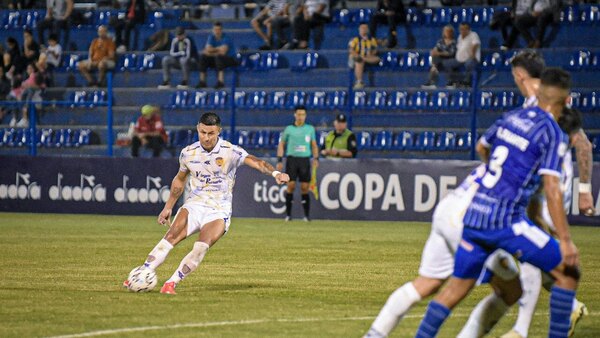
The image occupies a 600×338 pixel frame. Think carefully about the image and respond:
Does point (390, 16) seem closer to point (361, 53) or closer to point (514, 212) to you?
point (361, 53)

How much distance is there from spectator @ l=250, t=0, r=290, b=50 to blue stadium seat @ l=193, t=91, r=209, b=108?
8.34 feet

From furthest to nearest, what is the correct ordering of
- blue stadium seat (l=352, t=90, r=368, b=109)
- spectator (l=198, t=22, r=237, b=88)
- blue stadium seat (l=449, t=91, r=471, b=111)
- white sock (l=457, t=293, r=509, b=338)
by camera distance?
spectator (l=198, t=22, r=237, b=88) < blue stadium seat (l=352, t=90, r=368, b=109) < blue stadium seat (l=449, t=91, r=471, b=111) < white sock (l=457, t=293, r=509, b=338)

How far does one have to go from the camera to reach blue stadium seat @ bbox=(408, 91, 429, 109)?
1016 inches

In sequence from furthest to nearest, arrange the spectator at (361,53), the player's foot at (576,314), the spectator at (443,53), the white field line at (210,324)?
the spectator at (361,53) → the spectator at (443,53) → the player's foot at (576,314) → the white field line at (210,324)

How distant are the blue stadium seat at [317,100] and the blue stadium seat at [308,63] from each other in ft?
4.48

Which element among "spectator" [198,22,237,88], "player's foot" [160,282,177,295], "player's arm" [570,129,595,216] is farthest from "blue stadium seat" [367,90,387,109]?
"player's arm" [570,129,595,216]

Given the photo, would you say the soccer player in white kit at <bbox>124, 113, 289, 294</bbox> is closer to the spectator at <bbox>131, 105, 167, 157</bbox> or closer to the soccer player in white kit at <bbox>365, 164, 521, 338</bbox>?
the soccer player in white kit at <bbox>365, 164, 521, 338</bbox>

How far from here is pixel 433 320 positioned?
24.0 feet

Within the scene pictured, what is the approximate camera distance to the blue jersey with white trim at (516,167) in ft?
24.0

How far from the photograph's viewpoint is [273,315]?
10250mm

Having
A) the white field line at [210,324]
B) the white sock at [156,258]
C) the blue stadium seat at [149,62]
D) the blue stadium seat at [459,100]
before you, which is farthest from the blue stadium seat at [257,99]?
the white field line at [210,324]

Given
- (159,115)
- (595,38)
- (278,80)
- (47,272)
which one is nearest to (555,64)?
(595,38)

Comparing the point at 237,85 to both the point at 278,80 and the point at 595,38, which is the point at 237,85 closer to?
Answer: the point at 278,80

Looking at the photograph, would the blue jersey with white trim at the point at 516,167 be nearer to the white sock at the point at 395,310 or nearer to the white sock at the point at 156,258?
the white sock at the point at 395,310
